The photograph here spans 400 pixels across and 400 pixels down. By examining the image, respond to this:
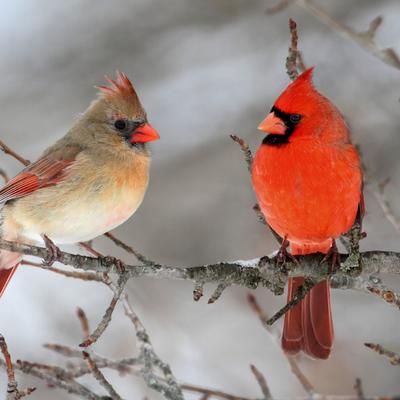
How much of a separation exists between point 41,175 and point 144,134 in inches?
20.4

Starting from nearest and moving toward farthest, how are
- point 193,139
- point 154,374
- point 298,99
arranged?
point 154,374 → point 298,99 → point 193,139

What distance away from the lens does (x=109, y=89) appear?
3740 millimetres

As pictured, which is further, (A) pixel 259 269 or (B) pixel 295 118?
(B) pixel 295 118

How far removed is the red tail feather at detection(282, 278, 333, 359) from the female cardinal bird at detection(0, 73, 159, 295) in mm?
921

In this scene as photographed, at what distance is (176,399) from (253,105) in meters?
4.25

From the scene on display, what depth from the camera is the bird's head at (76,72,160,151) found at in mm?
3699

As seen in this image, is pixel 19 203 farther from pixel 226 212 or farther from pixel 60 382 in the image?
pixel 226 212

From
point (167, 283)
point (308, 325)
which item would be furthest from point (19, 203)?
point (167, 283)

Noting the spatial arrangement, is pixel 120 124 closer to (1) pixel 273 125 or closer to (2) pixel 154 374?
(1) pixel 273 125

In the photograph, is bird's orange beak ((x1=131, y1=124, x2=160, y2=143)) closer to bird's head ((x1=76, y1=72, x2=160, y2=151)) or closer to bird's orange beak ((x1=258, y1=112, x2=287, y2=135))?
bird's head ((x1=76, y1=72, x2=160, y2=151))

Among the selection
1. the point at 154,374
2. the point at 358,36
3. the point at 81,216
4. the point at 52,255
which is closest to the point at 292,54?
the point at 358,36

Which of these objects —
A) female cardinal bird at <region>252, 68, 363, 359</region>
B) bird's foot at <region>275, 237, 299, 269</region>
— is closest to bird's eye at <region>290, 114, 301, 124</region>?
female cardinal bird at <region>252, 68, 363, 359</region>

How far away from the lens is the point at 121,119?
3.75m

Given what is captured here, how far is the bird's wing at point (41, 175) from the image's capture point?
12.0ft
